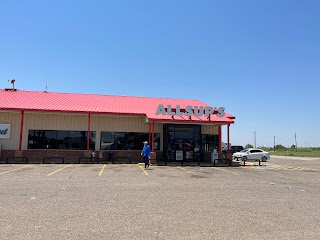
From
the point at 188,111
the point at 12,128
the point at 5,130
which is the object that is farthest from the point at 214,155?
the point at 5,130

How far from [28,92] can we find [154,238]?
26.1m

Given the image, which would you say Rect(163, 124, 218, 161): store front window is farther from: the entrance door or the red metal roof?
the red metal roof

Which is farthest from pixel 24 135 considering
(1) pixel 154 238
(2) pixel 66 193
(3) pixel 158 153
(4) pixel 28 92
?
(1) pixel 154 238

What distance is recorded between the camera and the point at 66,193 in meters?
9.07

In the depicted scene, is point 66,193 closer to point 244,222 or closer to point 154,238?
point 154,238

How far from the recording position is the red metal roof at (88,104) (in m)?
22.0

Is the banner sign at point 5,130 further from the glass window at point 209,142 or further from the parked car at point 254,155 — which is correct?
the parked car at point 254,155

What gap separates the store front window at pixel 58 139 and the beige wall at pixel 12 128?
0.97m

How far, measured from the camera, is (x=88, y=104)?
80.8ft

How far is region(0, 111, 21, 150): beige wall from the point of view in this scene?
22.5m

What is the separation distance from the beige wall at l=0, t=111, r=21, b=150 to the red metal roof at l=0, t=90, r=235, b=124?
39.1 inches

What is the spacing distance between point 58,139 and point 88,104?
3.82 m

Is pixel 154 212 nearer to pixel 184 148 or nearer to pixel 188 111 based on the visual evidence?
pixel 188 111

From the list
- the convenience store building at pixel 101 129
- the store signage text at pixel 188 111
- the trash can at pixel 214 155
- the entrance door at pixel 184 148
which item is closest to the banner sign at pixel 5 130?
the convenience store building at pixel 101 129
